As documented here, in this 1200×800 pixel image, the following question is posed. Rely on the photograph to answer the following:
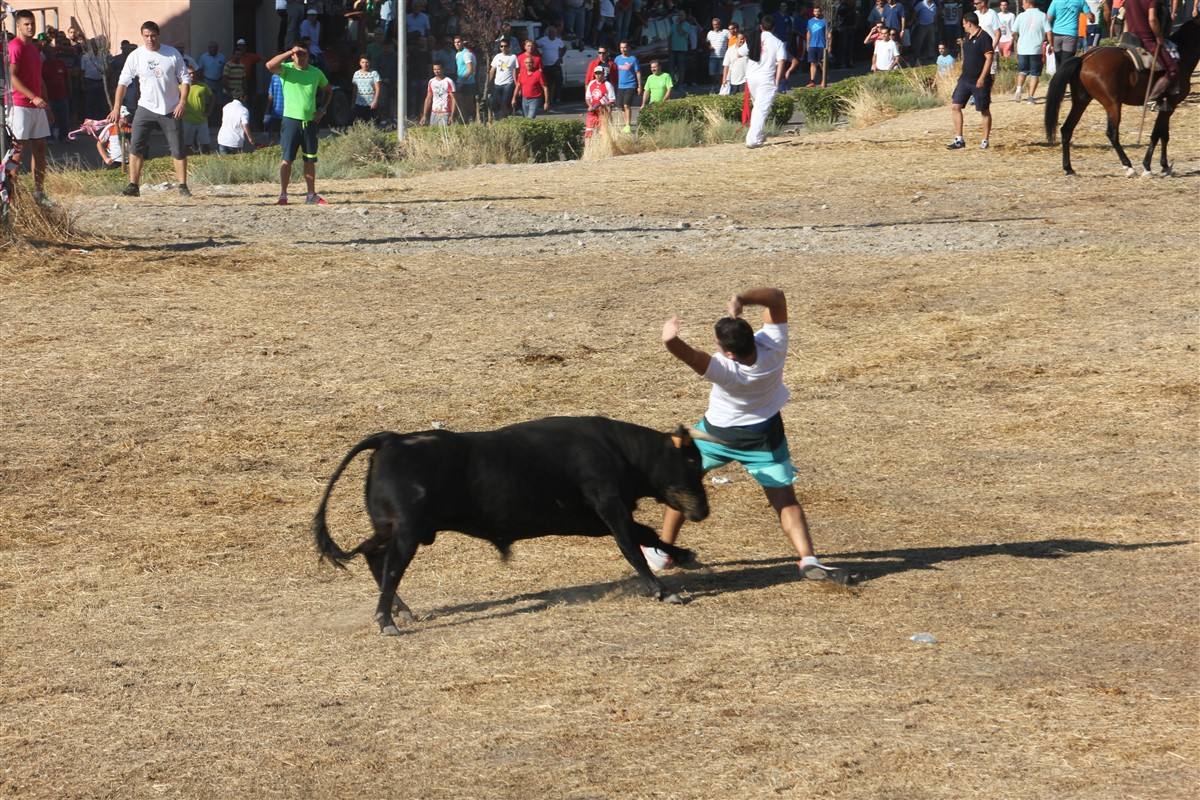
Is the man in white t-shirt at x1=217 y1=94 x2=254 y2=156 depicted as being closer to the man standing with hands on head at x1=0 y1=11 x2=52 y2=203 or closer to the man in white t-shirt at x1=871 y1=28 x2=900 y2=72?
the man standing with hands on head at x1=0 y1=11 x2=52 y2=203

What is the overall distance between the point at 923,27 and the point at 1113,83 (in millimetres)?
21257

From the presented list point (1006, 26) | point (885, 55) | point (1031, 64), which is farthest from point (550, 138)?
point (885, 55)

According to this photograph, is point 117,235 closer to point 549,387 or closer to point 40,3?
point 549,387

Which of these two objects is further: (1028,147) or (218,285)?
(1028,147)

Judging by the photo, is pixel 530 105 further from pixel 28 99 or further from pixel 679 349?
pixel 679 349

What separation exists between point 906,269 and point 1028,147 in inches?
313

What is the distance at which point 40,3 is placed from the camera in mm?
34875

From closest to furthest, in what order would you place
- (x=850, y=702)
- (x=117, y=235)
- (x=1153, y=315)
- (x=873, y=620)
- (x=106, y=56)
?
(x=850, y=702), (x=873, y=620), (x=1153, y=315), (x=117, y=235), (x=106, y=56)

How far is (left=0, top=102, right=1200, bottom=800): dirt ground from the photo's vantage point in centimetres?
557

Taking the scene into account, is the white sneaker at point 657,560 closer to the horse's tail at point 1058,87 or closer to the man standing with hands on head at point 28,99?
the man standing with hands on head at point 28,99

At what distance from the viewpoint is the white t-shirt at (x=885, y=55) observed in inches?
1339

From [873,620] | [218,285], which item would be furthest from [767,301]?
[218,285]

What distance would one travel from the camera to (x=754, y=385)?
722 cm

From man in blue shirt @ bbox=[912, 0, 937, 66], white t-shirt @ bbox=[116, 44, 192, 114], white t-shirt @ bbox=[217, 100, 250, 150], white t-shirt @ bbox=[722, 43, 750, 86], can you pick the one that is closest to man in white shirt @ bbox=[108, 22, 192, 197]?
white t-shirt @ bbox=[116, 44, 192, 114]
